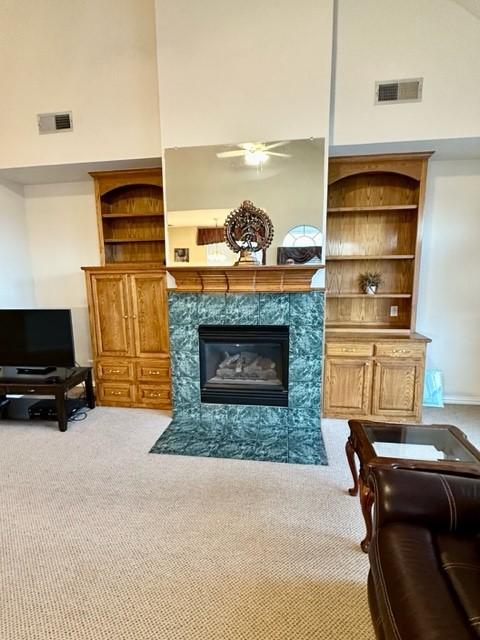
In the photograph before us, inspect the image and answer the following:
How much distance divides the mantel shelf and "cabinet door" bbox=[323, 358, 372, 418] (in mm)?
872

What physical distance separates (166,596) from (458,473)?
1501 millimetres

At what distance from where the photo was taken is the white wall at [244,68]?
2.83m

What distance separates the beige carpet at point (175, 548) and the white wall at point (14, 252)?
2.05 metres

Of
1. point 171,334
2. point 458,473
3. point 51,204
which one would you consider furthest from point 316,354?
point 51,204

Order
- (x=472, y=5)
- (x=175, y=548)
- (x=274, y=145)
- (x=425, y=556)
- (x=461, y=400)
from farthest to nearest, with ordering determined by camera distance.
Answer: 1. (x=461, y=400)
2. (x=274, y=145)
3. (x=472, y=5)
4. (x=175, y=548)
5. (x=425, y=556)

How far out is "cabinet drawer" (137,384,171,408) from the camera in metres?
3.79

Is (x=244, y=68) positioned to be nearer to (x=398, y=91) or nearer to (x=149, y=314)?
(x=398, y=91)

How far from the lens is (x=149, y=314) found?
3.69 meters

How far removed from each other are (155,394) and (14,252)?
250cm

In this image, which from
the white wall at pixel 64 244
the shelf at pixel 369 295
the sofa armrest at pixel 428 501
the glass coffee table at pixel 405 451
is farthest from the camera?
the white wall at pixel 64 244

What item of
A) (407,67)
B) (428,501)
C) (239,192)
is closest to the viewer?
(428,501)

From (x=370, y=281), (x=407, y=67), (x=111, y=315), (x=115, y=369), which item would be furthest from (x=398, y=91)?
(x=115, y=369)

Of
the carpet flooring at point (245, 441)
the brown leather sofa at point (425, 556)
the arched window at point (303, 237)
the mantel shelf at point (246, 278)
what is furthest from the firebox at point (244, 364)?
the brown leather sofa at point (425, 556)

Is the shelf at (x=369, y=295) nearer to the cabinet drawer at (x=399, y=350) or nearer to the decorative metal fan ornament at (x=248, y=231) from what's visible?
the cabinet drawer at (x=399, y=350)
